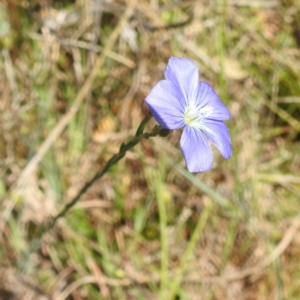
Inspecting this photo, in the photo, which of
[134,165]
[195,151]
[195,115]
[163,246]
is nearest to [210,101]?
[195,115]

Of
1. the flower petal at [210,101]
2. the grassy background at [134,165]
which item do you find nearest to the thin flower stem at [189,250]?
the grassy background at [134,165]

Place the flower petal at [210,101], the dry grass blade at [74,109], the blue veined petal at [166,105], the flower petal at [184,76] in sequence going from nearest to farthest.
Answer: the blue veined petal at [166,105], the flower petal at [184,76], the flower petal at [210,101], the dry grass blade at [74,109]

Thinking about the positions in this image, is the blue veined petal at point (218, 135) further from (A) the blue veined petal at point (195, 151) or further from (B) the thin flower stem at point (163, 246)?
(B) the thin flower stem at point (163, 246)

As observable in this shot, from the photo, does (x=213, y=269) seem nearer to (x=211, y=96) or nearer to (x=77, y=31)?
(x=211, y=96)

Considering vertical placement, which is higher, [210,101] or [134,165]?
[210,101]

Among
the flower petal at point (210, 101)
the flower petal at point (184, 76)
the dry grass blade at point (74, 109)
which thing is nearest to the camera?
Result: the flower petal at point (184, 76)

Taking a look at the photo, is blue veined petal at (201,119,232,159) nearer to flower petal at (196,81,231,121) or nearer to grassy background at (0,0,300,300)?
flower petal at (196,81,231,121)

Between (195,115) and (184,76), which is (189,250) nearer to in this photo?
(195,115)
